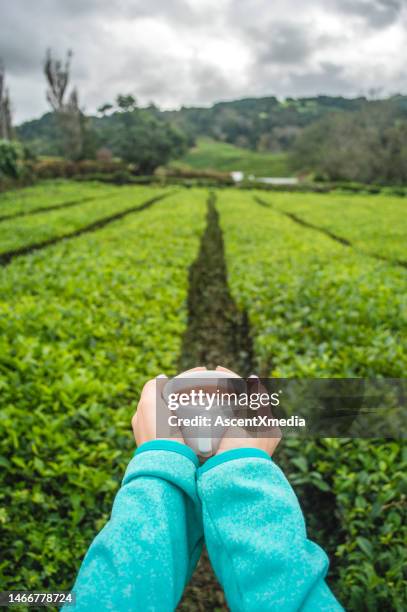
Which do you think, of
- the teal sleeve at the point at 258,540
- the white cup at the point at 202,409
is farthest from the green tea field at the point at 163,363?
the white cup at the point at 202,409

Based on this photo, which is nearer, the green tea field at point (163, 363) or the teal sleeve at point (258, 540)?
the teal sleeve at point (258, 540)

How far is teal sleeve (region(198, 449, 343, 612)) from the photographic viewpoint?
70 centimetres

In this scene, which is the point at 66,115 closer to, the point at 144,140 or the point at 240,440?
the point at 144,140

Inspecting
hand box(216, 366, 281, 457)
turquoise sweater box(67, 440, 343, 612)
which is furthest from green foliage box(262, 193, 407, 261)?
turquoise sweater box(67, 440, 343, 612)

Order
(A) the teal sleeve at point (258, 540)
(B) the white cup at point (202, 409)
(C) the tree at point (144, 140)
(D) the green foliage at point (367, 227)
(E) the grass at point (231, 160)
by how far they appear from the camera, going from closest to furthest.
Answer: (A) the teal sleeve at point (258, 540) < (B) the white cup at point (202, 409) < (D) the green foliage at point (367, 227) < (C) the tree at point (144, 140) < (E) the grass at point (231, 160)

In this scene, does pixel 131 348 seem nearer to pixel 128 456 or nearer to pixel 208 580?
pixel 128 456

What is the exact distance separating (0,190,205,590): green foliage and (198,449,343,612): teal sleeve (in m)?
1.51

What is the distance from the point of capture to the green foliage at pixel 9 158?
2277 centimetres

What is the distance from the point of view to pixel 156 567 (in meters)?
0.73

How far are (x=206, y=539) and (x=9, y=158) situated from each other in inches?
1013

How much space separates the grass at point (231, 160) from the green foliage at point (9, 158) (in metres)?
49.9

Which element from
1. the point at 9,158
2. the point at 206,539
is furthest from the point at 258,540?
the point at 9,158

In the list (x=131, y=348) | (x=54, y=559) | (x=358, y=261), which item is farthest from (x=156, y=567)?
(x=358, y=261)

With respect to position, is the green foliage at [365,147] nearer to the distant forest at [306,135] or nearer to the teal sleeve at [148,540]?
the distant forest at [306,135]
